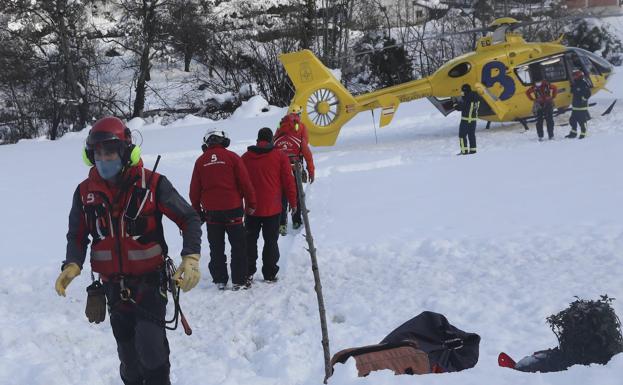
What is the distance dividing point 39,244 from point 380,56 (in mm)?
23772

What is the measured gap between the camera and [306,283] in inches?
236

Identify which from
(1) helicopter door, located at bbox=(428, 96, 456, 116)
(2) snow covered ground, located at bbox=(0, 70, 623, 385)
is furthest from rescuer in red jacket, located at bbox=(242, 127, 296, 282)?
(1) helicopter door, located at bbox=(428, 96, 456, 116)

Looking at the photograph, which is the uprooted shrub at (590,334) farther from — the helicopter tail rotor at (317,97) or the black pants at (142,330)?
the helicopter tail rotor at (317,97)

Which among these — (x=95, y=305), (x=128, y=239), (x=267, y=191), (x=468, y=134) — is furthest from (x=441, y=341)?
(x=468, y=134)

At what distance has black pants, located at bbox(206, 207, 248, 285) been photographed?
578 centimetres

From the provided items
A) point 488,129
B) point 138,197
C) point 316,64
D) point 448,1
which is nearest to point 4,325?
point 138,197

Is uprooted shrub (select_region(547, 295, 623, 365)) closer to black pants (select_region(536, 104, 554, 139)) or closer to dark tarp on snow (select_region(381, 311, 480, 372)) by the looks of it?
dark tarp on snow (select_region(381, 311, 480, 372))

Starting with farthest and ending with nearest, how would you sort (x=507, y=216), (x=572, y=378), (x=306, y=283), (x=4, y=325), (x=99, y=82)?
(x=99, y=82) → (x=507, y=216) → (x=306, y=283) → (x=4, y=325) → (x=572, y=378)

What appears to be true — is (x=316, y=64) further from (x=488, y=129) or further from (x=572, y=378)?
(x=572, y=378)

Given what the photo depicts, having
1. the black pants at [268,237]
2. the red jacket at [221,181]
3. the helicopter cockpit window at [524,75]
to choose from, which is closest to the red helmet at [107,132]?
the red jacket at [221,181]

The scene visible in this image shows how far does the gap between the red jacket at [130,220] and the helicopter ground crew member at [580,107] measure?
11121 millimetres

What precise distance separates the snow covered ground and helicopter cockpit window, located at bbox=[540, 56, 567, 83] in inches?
135

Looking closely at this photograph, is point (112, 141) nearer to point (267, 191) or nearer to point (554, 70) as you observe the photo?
point (267, 191)

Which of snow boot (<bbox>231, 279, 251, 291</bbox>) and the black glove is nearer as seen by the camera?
the black glove
